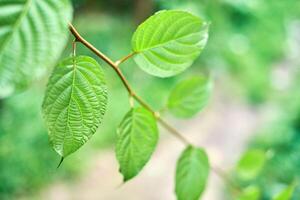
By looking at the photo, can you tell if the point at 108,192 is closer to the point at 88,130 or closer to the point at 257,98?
the point at 257,98

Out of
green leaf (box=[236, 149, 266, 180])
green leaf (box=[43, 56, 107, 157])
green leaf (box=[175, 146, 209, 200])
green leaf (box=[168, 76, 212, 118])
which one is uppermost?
green leaf (box=[43, 56, 107, 157])

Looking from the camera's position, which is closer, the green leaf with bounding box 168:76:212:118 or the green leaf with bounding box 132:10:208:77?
the green leaf with bounding box 132:10:208:77

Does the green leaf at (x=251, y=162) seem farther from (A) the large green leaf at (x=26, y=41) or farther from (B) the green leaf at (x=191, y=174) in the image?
(A) the large green leaf at (x=26, y=41)

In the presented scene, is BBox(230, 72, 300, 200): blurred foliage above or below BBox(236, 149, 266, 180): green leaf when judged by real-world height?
below

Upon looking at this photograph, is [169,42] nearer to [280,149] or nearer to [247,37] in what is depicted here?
[280,149]

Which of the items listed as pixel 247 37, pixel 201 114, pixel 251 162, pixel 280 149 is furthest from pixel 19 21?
pixel 247 37

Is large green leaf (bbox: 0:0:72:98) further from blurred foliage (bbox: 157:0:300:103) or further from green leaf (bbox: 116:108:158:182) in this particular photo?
blurred foliage (bbox: 157:0:300:103)

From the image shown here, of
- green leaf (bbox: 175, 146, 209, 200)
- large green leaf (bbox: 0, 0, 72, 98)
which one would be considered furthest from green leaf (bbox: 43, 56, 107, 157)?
green leaf (bbox: 175, 146, 209, 200)
